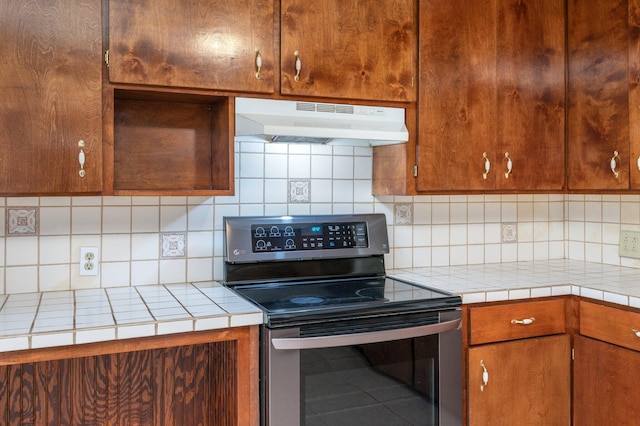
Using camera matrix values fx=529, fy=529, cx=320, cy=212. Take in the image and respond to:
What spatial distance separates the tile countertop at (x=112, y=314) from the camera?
4.49 feet

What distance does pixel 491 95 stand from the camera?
2197 millimetres

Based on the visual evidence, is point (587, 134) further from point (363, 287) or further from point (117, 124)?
point (117, 124)

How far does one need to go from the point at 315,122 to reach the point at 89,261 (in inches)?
37.6

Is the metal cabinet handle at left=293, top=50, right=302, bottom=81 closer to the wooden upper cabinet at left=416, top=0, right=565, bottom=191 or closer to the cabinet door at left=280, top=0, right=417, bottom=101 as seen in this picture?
the cabinet door at left=280, top=0, right=417, bottom=101

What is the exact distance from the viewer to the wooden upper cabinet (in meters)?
2.10

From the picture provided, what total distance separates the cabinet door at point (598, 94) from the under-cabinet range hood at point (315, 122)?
0.84 m

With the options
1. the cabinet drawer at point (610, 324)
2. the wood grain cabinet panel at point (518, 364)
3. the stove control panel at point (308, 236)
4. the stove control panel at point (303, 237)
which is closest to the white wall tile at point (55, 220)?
the stove control panel at point (303, 237)

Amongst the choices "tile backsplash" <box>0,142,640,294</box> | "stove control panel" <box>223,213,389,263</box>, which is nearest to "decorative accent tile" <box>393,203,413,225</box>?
"tile backsplash" <box>0,142,640,294</box>

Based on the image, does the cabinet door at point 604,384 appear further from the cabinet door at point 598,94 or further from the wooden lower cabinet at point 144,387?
the wooden lower cabinet at point 144,387

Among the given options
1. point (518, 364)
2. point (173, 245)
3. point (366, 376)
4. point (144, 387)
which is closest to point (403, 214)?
point (518, 364)

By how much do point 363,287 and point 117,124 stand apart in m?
1.09

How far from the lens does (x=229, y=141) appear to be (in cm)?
184

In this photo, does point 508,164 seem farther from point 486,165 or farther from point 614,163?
point 614,163

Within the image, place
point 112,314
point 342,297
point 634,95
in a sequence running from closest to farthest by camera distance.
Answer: point 112,314, point 342,297, point 634,95
